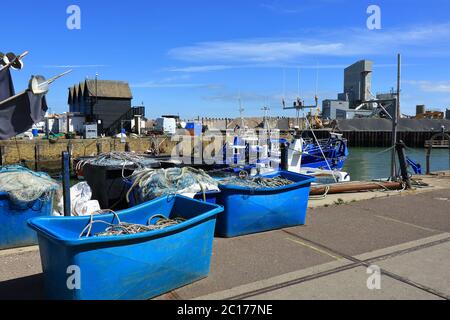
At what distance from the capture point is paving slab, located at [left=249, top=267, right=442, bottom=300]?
13.0ft

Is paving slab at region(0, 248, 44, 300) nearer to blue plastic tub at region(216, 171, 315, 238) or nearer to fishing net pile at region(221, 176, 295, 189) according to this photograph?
blue plastic tub at region(216, 171, 315, 238)

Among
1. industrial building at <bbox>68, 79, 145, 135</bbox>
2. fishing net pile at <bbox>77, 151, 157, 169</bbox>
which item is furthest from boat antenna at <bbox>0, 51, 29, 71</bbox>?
industrial building at <bbox>68, 79, 145, 135</bbox>

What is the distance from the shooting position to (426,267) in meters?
4.82

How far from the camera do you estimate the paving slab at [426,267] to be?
4.37 m

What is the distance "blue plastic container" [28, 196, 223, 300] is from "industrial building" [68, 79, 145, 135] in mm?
43518

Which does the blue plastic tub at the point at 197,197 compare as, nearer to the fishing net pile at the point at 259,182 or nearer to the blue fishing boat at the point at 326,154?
the fishing net pile at the point at 259,182

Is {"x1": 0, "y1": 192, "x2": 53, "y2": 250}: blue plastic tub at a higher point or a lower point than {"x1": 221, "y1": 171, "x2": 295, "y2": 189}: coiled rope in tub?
lower

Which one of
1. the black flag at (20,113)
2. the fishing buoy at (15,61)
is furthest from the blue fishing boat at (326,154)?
the black flag at (20,113)

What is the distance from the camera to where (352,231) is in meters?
6.45

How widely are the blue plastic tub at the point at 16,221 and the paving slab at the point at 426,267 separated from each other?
4.74 m

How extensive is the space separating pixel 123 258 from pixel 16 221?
2691 mm

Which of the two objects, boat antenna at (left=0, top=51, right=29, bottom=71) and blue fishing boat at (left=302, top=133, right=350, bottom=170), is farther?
blue fishing boat at (left=302, top=133, right=350, bottom=170)

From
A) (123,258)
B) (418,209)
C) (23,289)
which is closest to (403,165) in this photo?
(418,209)

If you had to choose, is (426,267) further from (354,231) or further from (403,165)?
(403,165)
